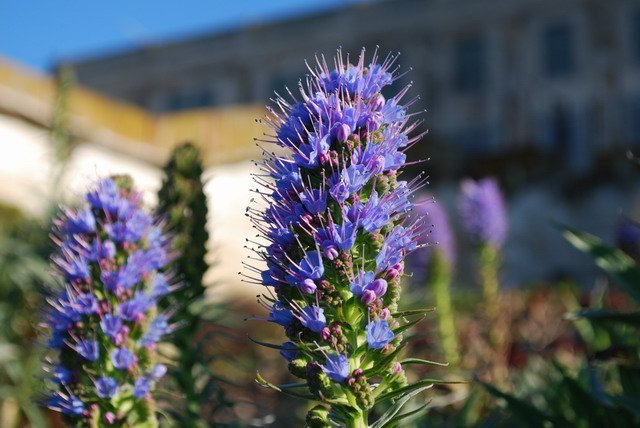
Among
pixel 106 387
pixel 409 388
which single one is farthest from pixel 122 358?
pixel 409 388

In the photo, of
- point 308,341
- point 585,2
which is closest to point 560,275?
point 585,2

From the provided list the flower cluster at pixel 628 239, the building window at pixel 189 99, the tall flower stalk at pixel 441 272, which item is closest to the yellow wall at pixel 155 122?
the tall flower stalk at pixel 441 272

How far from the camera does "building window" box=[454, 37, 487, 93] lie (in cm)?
2523

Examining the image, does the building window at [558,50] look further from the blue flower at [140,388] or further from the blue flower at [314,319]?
the blue flower at [314,319]

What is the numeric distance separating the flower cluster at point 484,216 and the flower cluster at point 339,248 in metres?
3.58

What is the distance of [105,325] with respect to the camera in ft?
8.25

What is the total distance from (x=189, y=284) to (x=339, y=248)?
134 centimetres

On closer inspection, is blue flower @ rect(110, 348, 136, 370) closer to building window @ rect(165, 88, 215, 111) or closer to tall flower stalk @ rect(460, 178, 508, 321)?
tall flower stalk @ rect(460, 178, 508, 321)

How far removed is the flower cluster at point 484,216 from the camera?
18.5ft

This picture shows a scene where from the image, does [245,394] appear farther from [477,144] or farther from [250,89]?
[250,89]

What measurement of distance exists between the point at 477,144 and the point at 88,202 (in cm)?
2308

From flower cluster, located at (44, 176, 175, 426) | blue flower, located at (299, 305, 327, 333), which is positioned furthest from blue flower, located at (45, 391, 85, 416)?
blue flower, located at (299, 305, 327, 333)

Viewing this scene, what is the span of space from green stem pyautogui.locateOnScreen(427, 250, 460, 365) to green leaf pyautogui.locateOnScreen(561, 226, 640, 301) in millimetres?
2195

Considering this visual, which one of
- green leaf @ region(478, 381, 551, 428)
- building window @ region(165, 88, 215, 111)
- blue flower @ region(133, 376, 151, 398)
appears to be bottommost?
A: green leaf @ region(478, 381, 551, 428)
